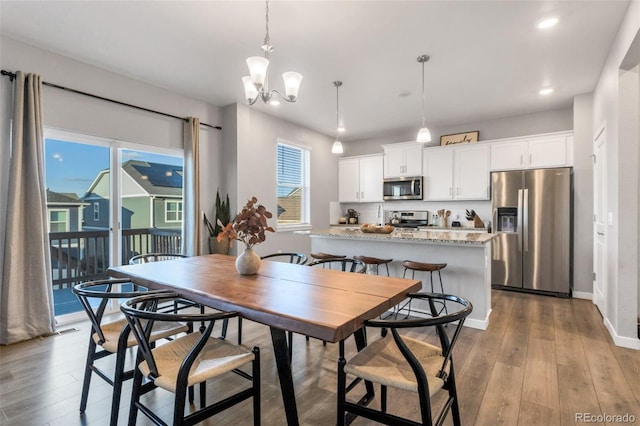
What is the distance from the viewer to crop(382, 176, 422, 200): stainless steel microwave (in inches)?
231

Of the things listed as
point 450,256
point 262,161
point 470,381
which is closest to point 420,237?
point 450,256

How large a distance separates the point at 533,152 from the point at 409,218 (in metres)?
2.26

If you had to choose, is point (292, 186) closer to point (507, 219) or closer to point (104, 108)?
point (104, 108)

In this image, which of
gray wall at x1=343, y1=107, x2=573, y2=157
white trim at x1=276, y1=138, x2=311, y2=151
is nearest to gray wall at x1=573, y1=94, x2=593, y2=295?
gray wall at x1=343, y1=107, x2=573, y2=157

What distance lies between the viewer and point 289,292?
1.77m

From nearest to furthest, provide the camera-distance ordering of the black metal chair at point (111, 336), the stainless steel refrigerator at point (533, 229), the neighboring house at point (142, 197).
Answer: the black metal chair at point (111, 336), the neighboring house at point (142, 197), the stainless steel refrigerator at point (533, 229)

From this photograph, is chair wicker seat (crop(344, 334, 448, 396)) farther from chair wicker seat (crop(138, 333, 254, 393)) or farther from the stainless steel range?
the stainless steel range

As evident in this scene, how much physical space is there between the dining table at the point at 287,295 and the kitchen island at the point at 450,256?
1426 millimetres

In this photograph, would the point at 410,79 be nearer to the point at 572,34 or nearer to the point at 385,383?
the point at 572,34

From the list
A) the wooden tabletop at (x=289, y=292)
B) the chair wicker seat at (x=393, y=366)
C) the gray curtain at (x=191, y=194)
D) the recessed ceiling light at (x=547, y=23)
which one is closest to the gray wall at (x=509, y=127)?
the recessed ceiling light at (x=547, y=23)

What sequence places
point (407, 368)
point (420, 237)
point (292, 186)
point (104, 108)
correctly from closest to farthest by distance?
point (407, 368) → point (420, 237) → point (104, 108) → point (292, 186)

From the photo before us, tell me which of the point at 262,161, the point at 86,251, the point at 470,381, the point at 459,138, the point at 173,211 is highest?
the point at 459,138

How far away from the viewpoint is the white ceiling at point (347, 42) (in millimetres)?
2518

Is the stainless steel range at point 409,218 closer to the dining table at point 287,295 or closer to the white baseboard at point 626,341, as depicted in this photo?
the white baseboard at point 626,341
